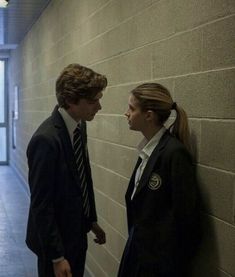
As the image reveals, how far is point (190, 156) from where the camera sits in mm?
1798

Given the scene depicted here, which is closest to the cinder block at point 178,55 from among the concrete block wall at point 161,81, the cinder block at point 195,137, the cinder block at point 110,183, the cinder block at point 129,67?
the concrete block wall at point 161,81

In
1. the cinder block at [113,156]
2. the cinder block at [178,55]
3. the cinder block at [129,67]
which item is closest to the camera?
the cinder block at [178,55]

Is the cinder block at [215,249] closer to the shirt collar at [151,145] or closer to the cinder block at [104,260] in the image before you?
the shirt collar at [151,145]

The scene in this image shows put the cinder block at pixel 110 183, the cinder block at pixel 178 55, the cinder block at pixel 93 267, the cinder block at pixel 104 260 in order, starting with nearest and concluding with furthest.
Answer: the cinder block at pixel 178 55, the cinder block at pixel 110 183, the cinder block at pixel 104 260, the cinder block at pixel 93 267

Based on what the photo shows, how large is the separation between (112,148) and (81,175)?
3.13ft

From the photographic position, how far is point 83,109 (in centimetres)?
207

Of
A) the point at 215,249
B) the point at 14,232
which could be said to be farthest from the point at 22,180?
the point at 215,249

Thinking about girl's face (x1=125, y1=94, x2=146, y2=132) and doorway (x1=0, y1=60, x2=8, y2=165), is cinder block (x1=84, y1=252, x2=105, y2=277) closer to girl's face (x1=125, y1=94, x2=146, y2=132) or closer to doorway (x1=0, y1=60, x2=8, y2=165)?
girl's face (x1=125, y1=94, x2=146, y2=132)

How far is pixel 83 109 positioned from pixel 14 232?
333cm

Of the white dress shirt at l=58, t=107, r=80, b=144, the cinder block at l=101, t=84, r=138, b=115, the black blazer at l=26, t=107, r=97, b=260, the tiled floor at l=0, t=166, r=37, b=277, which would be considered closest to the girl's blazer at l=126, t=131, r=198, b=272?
the black blazer at l=26, t=107, r=97, b=260

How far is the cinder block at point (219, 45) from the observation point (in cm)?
158

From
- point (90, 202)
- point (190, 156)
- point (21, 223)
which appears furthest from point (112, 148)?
point (21, 223)

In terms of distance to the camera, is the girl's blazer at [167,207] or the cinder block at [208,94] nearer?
the cinder block at [208,94]

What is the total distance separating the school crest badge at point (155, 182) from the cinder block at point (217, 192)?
0.20m
